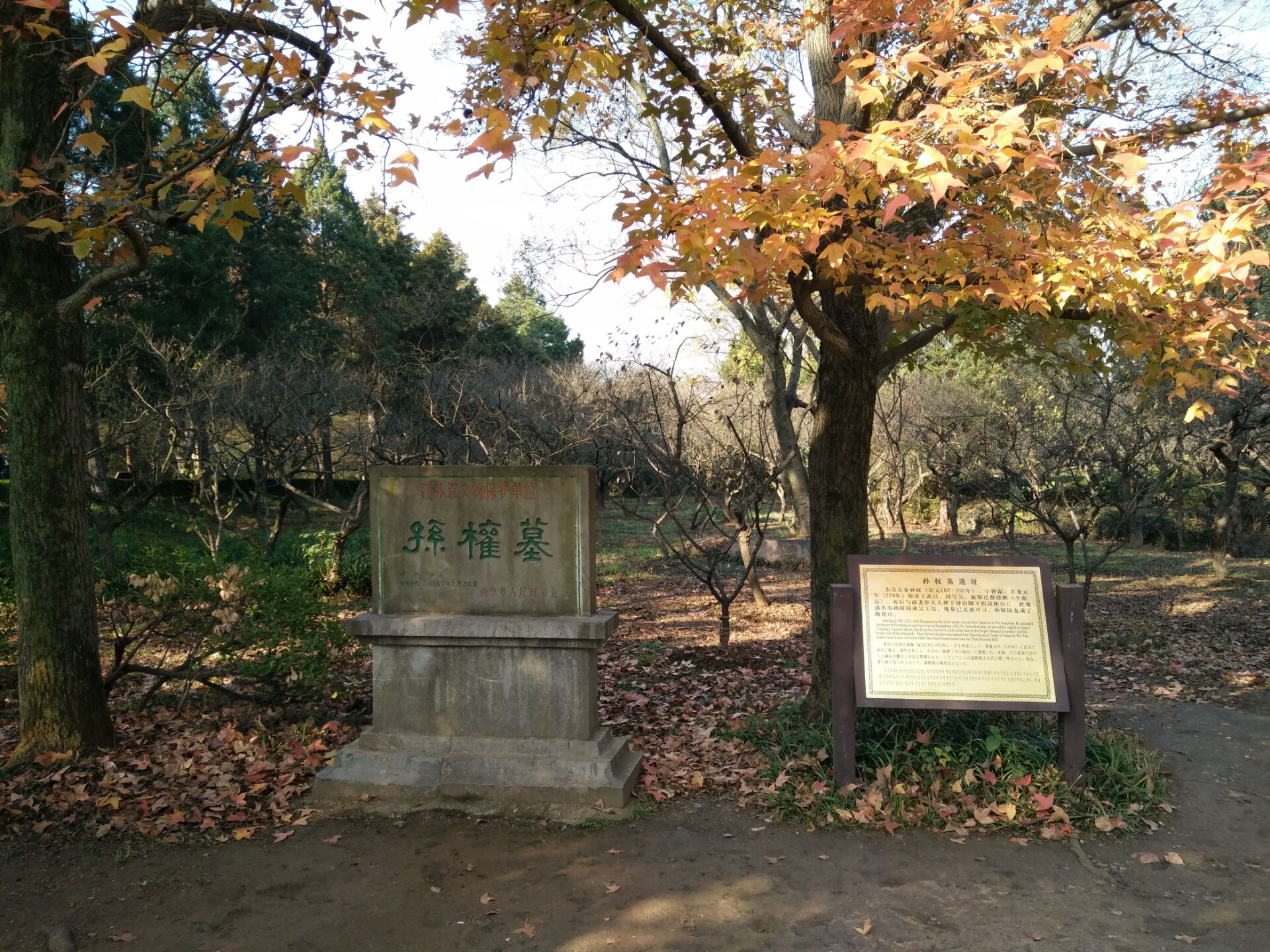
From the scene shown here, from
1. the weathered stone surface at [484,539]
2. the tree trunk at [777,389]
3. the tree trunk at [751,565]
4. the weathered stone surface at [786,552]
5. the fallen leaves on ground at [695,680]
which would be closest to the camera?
the weathered stone surface at [484,539]

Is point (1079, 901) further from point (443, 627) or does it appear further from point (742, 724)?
point (443, 627)

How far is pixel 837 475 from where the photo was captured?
5.96 m

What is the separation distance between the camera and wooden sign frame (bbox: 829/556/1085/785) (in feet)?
15.4

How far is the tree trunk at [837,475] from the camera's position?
5.93 metres

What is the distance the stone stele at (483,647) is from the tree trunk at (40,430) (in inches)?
61.5

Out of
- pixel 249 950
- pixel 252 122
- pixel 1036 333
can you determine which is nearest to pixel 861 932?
pixel 249 950

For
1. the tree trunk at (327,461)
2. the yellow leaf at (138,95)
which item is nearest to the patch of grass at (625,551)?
the tree trunk at (327,461)

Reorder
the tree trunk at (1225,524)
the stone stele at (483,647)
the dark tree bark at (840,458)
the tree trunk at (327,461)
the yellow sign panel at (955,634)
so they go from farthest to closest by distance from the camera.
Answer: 1. the tree trunk at (1225,524)
2. the tree trunk at (327,461)
3. the dark tree bark at (840,458)
4. the stone stele at (483,647)
5. the yellow sign panel at (955,634)

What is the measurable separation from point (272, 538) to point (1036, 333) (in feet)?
31.4

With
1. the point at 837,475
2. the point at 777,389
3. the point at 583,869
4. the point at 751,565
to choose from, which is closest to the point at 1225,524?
the point at 777,389

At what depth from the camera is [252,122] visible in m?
4.95

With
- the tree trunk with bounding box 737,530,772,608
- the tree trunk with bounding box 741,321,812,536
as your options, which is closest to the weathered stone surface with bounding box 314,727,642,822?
the tree trunk with bounding box 737,530,772,608

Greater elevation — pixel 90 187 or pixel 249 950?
pixel 90 187

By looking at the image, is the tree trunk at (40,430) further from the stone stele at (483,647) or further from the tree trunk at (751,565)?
the tree trunk at (751,565)
